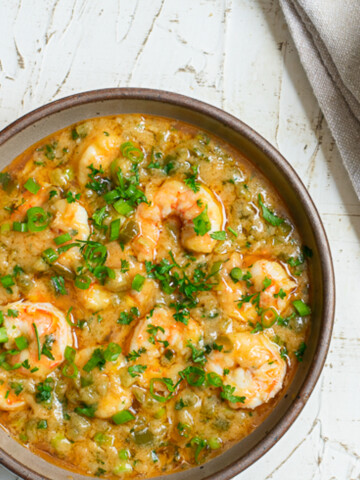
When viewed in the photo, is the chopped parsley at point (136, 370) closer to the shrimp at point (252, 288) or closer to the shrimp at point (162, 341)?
the shrimp at point (162, 341)

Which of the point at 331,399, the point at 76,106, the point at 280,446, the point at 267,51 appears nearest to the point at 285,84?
the point at 267,51

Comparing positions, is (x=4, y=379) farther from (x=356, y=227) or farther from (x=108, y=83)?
(x=356, y=227)

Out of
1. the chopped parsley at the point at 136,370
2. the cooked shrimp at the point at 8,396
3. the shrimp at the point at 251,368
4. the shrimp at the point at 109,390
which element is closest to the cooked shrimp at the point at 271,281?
the shrimp at the point at 251,368

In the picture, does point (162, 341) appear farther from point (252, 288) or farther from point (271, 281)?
point (271, 281)

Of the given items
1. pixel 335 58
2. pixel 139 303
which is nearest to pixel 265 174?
pixel 335 58

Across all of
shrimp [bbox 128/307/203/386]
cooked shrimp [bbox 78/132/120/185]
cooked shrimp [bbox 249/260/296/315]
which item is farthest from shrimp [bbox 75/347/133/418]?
cooked shrimp [bbox 78/132/120/185]

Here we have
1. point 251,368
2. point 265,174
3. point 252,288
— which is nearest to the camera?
point 251,368
